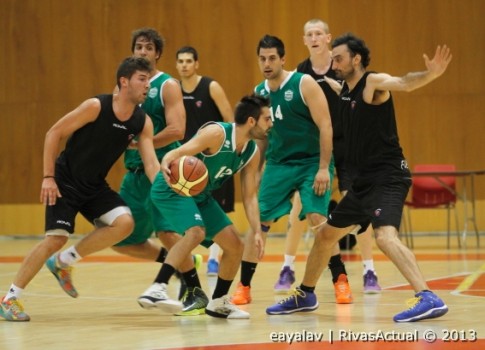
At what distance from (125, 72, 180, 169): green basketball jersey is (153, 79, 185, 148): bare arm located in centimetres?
6

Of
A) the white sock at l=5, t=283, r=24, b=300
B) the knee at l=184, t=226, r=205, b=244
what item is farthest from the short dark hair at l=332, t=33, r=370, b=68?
the white sock at l=5, t=283, r=24, b=300

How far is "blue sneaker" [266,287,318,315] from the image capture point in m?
7.05

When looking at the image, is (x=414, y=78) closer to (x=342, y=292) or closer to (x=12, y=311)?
(x=342, y=292)

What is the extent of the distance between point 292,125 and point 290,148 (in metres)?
0.20

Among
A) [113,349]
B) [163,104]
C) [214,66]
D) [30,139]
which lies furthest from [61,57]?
[113,349]

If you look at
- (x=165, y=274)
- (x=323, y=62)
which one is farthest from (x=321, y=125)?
(x=165, y=274)

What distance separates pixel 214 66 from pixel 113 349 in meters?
11.7

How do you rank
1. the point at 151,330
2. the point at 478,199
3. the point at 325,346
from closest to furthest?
1. the point at 325,346
2. the point at 151,330
3. the point at 478,199

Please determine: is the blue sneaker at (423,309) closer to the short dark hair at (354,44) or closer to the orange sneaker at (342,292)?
the orange sneaker at (342,292)

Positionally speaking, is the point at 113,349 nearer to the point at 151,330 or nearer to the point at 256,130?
the point at 151,330

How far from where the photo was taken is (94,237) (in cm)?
704

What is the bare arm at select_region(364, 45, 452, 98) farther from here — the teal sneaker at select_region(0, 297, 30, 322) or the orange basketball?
the teal sneaker at select_region(0, 297, 30, 322)

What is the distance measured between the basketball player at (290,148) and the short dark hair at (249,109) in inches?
43.0

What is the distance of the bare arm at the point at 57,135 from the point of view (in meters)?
6.73
